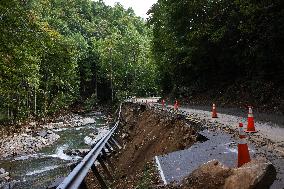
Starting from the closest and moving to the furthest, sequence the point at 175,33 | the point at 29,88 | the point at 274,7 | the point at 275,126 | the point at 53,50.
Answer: the point at 275,126, the point at 274,7, the point at 175,33, the point at 29,88, the point at 53,50

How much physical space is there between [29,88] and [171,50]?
1841 centimetres

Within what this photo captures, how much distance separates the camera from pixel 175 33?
33875 millimetres

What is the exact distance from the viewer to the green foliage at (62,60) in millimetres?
23188

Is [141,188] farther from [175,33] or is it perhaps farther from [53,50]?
[53,50]

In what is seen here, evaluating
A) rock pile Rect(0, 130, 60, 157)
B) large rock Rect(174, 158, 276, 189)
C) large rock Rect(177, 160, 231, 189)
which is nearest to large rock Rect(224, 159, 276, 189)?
large rock Rect(174, 158, 276, 189)

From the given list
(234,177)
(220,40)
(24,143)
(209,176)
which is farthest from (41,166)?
(234,177)

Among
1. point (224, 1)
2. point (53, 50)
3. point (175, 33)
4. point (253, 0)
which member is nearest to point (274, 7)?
point (253, 0)

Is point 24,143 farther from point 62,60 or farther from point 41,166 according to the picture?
point 62,60

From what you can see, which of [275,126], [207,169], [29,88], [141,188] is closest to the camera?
[207,169]

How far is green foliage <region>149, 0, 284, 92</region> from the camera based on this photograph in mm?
20438

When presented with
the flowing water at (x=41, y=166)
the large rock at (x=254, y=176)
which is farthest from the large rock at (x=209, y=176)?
the flowing water at (x=41, y=166)

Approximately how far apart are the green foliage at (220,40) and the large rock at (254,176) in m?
15.7

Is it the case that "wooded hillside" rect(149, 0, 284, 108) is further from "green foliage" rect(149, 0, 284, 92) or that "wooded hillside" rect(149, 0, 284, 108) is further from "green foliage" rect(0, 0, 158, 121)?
"green foliage" rect(0, 0, 158, 121)

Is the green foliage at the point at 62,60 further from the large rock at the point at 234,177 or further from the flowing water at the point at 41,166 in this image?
the large rock at the point at 234,177
